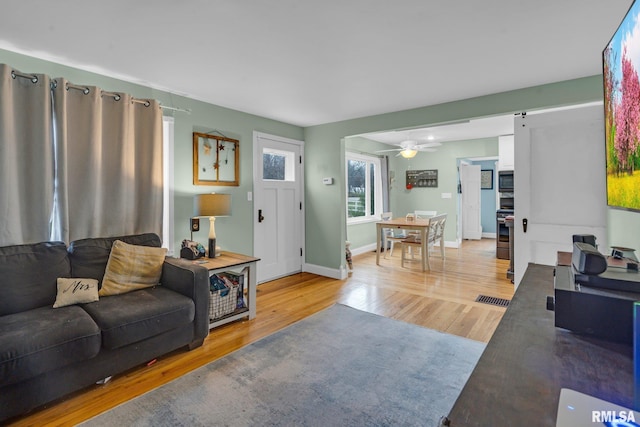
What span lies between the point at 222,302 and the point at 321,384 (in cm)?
132

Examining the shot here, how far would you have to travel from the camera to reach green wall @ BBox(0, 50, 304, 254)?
8.75 ft

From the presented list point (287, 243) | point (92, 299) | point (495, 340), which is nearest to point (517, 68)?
point (495, 340)

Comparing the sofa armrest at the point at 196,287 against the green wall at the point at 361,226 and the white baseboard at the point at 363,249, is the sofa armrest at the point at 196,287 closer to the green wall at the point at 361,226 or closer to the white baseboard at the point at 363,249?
the green wall at the point at 361,226

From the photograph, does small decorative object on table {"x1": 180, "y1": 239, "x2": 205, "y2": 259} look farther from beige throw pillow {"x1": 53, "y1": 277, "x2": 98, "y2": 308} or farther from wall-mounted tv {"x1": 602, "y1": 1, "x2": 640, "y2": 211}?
wall-mounted tv {"x1": 602, "y1": 1, "x2": 640, "y2": 211}

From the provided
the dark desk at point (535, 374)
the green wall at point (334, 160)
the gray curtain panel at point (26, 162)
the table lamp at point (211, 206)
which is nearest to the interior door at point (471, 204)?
the green wall at point (334, 160)

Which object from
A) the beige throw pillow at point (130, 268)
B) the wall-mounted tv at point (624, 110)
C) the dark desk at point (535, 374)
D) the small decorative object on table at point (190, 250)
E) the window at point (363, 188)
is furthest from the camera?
the window at point (363, 188)

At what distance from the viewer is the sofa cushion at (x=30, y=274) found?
2045 millimetres

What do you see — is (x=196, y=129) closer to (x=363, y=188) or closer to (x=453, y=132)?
(x=363, y=188)

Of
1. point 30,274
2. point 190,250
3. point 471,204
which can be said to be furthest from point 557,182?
point 471,204

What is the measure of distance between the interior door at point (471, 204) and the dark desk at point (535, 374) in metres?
7.78

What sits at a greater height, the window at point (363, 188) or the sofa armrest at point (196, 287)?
the window at point (363, 188)

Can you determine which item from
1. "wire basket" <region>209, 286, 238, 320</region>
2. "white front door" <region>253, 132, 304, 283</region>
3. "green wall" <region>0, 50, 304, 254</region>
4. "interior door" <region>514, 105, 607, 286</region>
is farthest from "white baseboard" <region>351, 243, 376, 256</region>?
"wire basket" <region>209, 286, 238, 320</region>

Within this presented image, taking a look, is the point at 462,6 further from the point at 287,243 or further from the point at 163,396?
the point at 287,243

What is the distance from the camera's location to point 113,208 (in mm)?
2789
